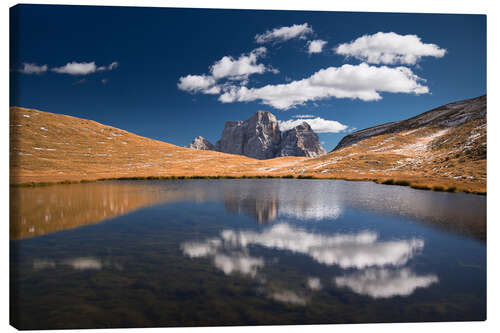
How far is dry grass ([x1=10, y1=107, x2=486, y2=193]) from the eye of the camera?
3116 cm

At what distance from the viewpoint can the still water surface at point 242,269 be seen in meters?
6.75

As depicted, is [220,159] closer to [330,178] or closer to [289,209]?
[330,178]

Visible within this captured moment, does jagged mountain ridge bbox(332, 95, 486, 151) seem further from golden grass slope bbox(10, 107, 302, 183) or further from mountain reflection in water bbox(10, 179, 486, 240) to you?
mountain reflection in water bbox(10, 179, 486, 240)

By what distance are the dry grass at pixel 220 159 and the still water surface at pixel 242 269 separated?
556 inches

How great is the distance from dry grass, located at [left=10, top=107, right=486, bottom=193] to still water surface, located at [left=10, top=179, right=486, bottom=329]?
46.3 feet

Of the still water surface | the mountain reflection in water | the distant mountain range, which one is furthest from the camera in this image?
the distant mountain range

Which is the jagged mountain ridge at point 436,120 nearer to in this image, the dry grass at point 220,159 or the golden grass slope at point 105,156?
the dry grass at point 220,159

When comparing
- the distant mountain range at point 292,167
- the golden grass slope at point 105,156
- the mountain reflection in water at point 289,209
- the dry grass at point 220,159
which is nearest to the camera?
the mountain reflection in water at point 289,209

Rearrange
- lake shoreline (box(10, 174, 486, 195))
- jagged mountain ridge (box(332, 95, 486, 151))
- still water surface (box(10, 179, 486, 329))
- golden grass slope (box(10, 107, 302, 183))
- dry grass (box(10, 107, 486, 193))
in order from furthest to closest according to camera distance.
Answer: jagged mountain ridge (box(332, 95, 486, 151)) < golden grass slope (box(10, 107, 302, 183)) < dry grass (box(10, 107, 486, 193)) < lake shoreline (box(10, 174, 486, 195)) < still water surface (box(10, 179, 486, 329))

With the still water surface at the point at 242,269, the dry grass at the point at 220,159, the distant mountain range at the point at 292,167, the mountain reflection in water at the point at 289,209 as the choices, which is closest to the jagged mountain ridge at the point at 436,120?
the distant mountain range at the point at 292,167

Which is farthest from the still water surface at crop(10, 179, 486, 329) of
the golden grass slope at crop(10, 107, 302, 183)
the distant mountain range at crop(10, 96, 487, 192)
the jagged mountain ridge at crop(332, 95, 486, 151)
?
the jagged mountain ridge at crop(332, 95, 486, 151)

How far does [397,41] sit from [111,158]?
62670 mm

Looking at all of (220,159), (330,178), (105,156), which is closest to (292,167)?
(330,178)

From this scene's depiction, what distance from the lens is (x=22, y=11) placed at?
9117mm
